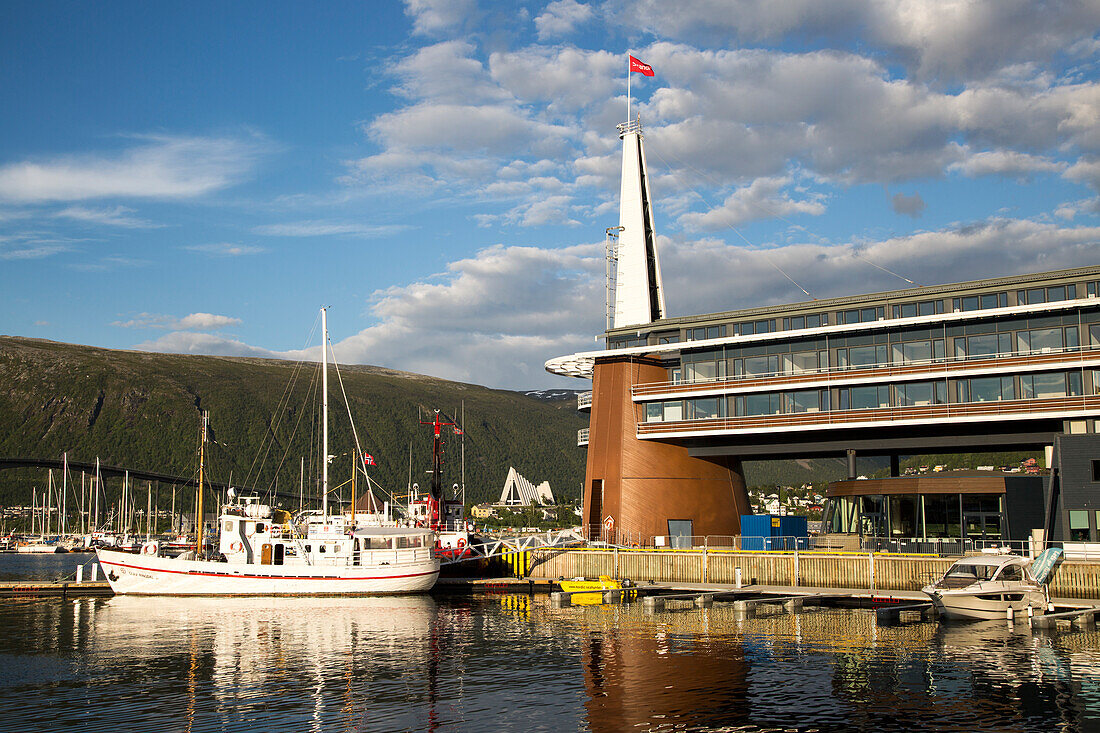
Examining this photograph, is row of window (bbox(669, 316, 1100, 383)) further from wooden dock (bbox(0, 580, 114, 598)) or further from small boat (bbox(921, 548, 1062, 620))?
wooden dock (bbox(0, 580, 114, 598))

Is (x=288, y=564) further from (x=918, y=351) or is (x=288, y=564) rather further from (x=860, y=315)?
(x=918, y=351)

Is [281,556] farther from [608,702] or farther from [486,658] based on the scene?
[608,702]

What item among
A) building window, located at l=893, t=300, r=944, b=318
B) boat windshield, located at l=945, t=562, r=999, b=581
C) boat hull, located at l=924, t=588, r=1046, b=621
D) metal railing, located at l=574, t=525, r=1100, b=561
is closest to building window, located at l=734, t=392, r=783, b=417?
metal railing, located at l=574, t=525, r=1100, b=561

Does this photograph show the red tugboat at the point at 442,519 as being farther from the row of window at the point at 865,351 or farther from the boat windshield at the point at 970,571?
the boat windshield at the point at 970,571

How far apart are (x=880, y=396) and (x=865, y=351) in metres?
3.51

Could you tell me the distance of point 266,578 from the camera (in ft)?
208

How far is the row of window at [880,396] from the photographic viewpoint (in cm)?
6028

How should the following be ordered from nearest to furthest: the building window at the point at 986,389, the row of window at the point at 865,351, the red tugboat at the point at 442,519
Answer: the row of window at the point at 865,351, the building window at the point at 986,389, the red tugboat at the point at 442,519

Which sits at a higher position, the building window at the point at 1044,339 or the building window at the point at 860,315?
the building window at the point at 860,315

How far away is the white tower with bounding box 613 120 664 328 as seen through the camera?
8156 centimetres

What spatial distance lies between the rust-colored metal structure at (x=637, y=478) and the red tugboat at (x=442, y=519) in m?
11.4

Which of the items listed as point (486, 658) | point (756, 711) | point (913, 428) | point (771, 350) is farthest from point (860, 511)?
point (756, 711)

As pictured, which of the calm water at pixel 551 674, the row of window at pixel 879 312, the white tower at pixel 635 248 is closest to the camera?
the calm water at pixel 551 674

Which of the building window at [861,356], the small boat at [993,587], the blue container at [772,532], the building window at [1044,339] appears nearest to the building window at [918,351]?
the building window at [861,356]
